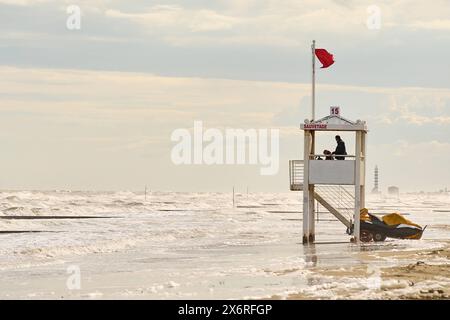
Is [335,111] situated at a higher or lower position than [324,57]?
lower

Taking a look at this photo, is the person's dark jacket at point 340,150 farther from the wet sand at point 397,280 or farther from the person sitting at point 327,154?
the wet sand at point 397,280

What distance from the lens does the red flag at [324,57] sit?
35031mm

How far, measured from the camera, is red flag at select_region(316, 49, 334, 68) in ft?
115

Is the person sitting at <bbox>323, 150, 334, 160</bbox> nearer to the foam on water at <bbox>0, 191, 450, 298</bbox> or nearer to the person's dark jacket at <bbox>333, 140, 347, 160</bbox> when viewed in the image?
the person's dark jacket at <bbox>333, 140, 347, 160</bbox>

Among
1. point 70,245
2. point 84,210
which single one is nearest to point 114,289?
point 70,245

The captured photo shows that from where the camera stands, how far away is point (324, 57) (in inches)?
1380

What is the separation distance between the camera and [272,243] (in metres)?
36.8
